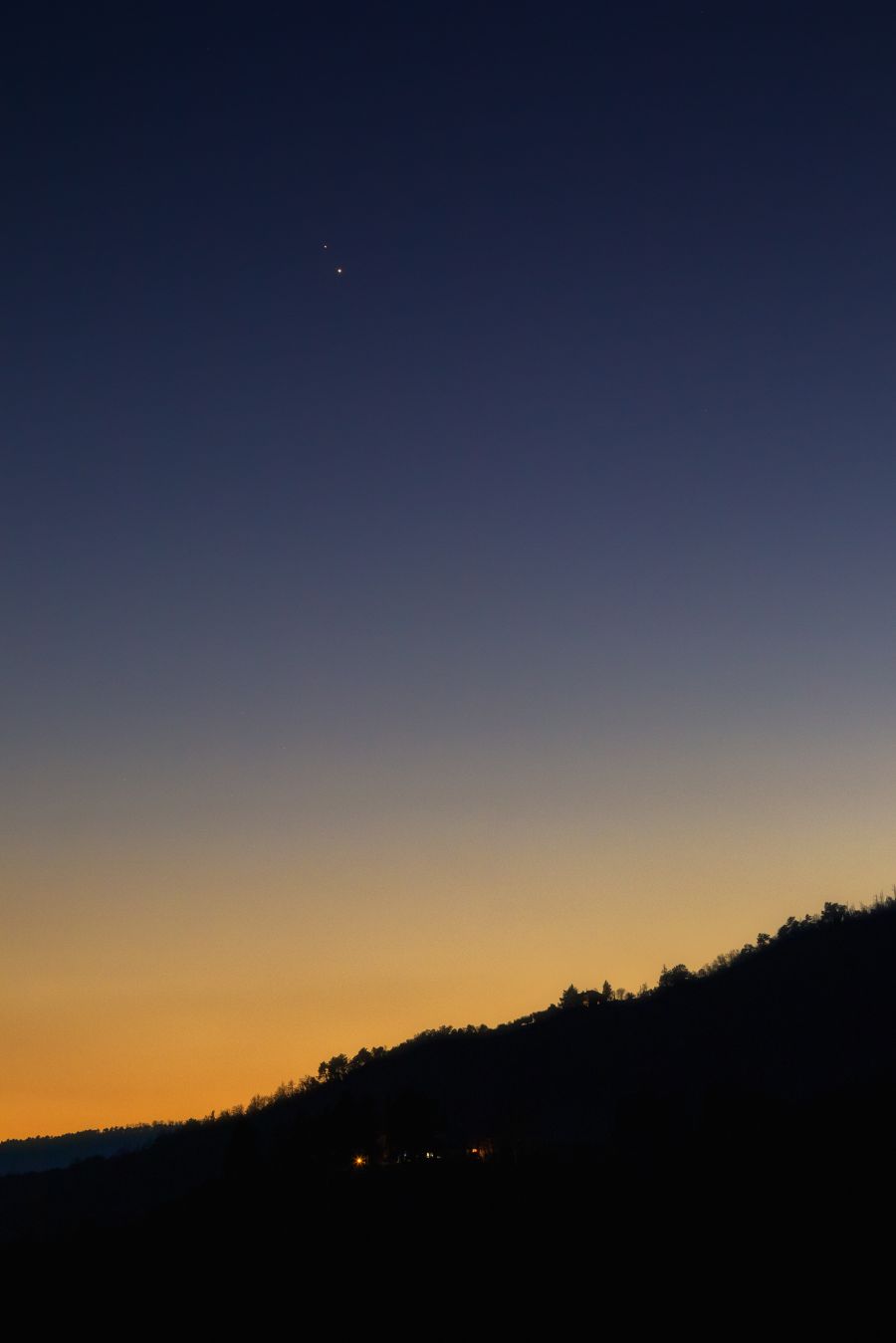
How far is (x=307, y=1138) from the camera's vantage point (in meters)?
113

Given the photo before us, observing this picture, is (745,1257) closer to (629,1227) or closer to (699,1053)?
(629,1227)

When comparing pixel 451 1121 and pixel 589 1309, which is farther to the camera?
pixel 451 1121

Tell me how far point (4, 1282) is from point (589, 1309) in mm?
55015

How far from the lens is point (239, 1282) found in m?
62.8

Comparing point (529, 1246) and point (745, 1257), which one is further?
point (529, 1246)

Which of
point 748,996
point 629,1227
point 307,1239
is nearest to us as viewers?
point 629,1227

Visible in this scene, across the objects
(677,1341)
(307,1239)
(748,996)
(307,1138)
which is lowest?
(677,1341)

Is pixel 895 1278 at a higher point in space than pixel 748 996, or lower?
lower

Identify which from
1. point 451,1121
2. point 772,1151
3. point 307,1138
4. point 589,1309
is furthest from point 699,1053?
point 589,1309

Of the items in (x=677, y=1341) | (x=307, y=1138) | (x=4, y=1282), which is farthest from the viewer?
(x=307, y=1138)

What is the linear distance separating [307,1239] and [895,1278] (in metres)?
38.9

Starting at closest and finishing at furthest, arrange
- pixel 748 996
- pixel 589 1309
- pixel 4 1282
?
pixel 589 1309 < pixel 4 1282 < pixel 748 996

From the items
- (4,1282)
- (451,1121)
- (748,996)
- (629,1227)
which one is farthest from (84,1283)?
(748,996)

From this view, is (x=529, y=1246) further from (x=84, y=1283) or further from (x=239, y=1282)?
(x=84, y=1283)
